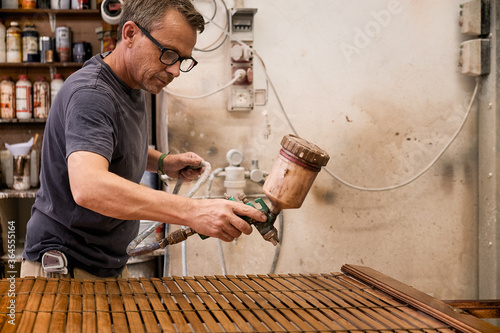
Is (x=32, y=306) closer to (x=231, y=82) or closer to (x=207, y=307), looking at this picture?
(x=207, y=307)

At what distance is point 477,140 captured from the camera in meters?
3.22

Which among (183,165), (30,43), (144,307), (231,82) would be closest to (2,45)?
(30,43)

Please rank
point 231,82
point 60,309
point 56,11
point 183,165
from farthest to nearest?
point 56,11
point 231,82
point 183,165
point 60,309

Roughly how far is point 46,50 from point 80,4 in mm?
409

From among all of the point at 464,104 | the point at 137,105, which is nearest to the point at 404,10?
the point at 464,104

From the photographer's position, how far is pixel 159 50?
5.53 ft

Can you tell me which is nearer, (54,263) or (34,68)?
(54,263)

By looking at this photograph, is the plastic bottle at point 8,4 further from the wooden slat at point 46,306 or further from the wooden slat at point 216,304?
the wooden slat at point 216,304

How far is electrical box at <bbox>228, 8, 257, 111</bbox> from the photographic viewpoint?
2.96m

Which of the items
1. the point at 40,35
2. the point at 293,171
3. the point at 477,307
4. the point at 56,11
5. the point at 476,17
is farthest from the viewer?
the point at 40,35

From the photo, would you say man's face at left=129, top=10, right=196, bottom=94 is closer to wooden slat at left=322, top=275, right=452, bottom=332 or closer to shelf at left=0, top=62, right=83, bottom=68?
wooden slat at left=322, top=275, right=452, bottom=332

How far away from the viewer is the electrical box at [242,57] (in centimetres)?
296

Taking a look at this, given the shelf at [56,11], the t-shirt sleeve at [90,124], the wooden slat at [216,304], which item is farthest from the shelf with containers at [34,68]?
the wooden slat at [216,304]

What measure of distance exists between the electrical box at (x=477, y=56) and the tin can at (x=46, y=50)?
9.24ft
